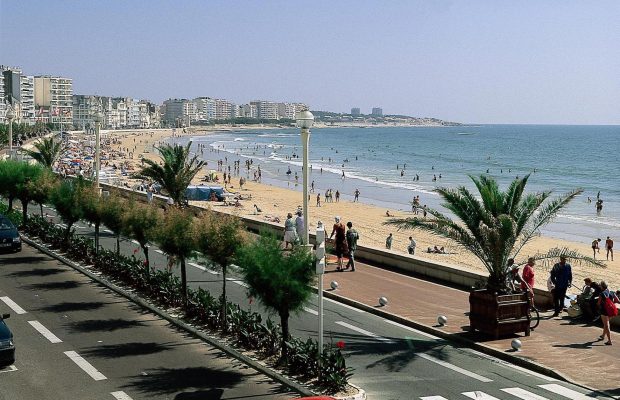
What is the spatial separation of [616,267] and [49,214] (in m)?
25.0

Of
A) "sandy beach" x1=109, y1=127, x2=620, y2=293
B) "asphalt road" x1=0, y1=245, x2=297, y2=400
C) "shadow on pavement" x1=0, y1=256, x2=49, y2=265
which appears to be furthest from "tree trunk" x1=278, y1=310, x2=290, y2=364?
"shadow on pavement" x1=0, y1=256, x2=49, y2=265

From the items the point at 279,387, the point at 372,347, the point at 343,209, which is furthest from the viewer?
the point at 343,209

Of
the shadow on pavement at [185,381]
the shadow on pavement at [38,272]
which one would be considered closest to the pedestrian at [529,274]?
the shadow on pavement at [185,381]

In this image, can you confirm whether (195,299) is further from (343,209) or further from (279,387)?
(343,209)

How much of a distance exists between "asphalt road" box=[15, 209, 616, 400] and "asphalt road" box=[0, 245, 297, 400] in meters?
Answer: 1.76

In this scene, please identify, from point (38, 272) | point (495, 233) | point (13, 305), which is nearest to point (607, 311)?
point (495, 233)

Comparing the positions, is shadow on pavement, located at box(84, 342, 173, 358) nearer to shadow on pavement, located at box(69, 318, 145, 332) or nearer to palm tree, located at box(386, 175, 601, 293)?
shadow on pavement, located at box(69, 318, 145, 332)

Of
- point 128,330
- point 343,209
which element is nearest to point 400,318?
point 128,330

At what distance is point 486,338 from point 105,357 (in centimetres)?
703

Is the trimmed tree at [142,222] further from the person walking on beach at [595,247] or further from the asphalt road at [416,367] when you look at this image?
the person walking on beach at [595,247]

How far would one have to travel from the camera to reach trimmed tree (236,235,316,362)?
1183 cm

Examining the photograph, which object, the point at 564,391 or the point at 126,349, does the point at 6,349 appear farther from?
the point at 564,391

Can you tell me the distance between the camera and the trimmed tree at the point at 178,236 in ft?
49.8

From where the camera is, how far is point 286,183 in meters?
75.9
